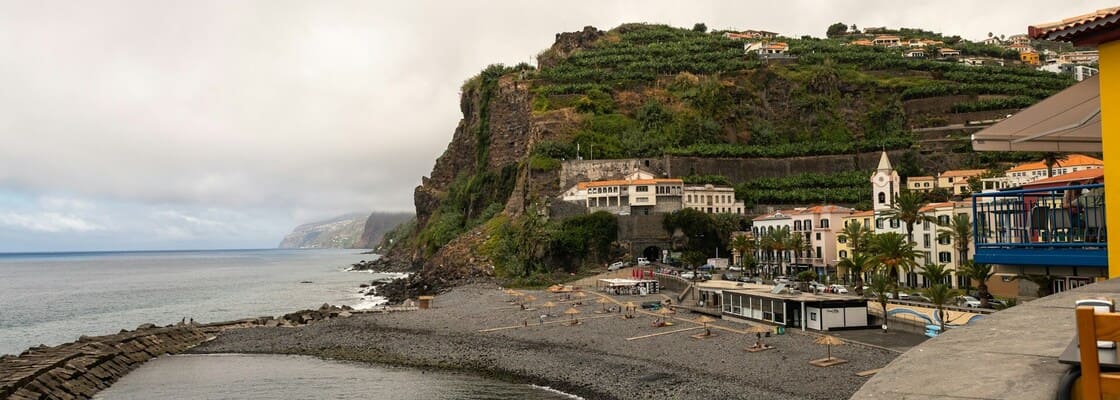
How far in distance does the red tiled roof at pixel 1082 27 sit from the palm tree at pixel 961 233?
37.9 meters

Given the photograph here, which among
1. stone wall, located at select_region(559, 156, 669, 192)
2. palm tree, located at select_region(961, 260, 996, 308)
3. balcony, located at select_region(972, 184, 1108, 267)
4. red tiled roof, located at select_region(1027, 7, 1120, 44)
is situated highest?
stone wall, located at select_region(559, 156, 669, 192)

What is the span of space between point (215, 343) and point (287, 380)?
44.3 feet

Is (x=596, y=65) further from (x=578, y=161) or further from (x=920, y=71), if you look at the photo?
(x=920, y=71)

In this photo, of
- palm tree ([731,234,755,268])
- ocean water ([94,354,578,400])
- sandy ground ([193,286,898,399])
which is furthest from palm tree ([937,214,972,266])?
ocean water ([94,354,578,400])

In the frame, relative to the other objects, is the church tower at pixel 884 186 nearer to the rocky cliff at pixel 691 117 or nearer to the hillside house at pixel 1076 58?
the rocky cliff at pixel 691 117

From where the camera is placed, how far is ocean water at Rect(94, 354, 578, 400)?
2892cm

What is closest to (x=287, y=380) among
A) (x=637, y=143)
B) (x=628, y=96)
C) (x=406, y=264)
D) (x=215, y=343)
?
(x=215, y=343)

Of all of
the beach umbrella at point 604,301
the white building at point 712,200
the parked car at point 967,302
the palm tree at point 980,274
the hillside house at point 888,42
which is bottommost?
the beach umbrella at point 604,301

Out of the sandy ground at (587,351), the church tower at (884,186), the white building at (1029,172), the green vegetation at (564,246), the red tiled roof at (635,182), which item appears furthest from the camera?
the red tiled roof at (635,182)

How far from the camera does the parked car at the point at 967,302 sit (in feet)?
112

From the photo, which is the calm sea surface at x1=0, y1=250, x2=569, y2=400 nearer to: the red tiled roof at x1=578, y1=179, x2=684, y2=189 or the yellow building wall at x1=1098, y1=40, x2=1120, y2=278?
the yellow building wall at x1=1098, y1=40, x2=1120, y2=278

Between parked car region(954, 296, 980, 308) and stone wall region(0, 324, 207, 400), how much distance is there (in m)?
38.4

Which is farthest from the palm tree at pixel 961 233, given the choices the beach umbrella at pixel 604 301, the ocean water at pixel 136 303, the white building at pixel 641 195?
the ocean water at pixel 136 303

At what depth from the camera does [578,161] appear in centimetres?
8306
